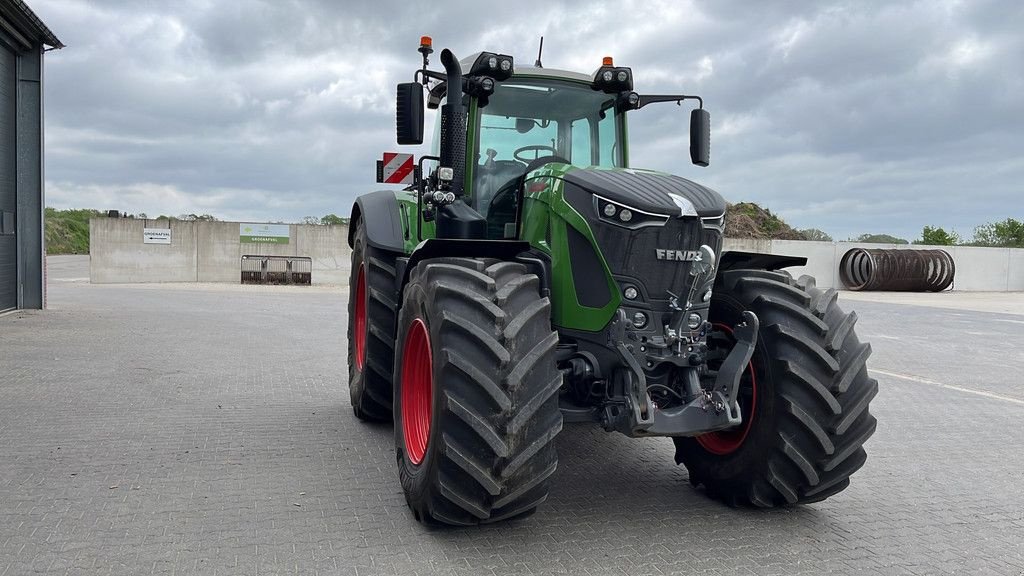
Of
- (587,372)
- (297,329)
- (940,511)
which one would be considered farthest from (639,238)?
(297,329)

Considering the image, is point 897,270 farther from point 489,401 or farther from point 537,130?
point 489,401

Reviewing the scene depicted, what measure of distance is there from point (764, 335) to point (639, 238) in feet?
2.81

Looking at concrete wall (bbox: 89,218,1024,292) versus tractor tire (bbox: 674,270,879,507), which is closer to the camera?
tractor tire (bbox: 674,270,879,507)

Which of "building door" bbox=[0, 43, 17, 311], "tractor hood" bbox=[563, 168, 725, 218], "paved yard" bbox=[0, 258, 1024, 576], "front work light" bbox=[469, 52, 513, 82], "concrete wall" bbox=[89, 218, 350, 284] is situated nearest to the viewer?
"paved yard" bbox=[0, 258, 1024, 576]

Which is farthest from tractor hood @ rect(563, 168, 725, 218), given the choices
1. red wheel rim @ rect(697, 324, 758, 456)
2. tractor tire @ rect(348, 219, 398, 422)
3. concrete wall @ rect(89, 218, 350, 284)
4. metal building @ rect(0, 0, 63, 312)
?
concrete wall @ rect(89, 218, 350, 284)

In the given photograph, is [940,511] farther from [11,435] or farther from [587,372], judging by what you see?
[11,435]

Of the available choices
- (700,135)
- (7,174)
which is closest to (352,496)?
(700,135)

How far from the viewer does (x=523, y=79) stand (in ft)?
16.4

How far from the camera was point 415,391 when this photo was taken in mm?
4285

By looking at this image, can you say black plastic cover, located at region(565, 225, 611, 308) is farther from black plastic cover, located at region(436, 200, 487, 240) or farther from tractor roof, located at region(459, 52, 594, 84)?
tractor roof, located at region(459, 52, 594, 84)

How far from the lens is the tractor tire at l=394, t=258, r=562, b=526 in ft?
10.9

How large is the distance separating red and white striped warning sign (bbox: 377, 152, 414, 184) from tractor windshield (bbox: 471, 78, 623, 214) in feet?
22.1

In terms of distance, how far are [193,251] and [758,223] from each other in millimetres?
26061

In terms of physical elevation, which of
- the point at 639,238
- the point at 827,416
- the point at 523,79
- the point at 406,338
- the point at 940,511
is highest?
the point at 523,79
